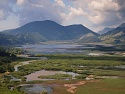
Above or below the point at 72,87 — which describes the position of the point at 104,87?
below

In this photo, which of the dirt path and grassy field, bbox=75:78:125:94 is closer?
grassy field, bbox=75:78:125:94

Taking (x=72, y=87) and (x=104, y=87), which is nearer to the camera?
(x=104, y=87)

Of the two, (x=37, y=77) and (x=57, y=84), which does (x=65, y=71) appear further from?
(x=57, y=84)

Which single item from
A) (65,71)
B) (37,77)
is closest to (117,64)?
(65,71)

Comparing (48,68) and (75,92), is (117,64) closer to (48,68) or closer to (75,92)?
(48,68)

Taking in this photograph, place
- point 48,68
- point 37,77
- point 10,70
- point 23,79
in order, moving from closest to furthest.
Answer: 1. point 23,79
2. point 37,77
3. point 10,70
4. point 48,68

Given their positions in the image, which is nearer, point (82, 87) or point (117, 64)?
point (82, 87)

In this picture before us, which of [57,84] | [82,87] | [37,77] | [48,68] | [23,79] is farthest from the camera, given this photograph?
[48,68]

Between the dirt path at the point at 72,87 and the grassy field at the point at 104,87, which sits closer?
the grassy field at the point at 104,87

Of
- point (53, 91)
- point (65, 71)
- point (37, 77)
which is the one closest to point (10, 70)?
point (37, 77)
